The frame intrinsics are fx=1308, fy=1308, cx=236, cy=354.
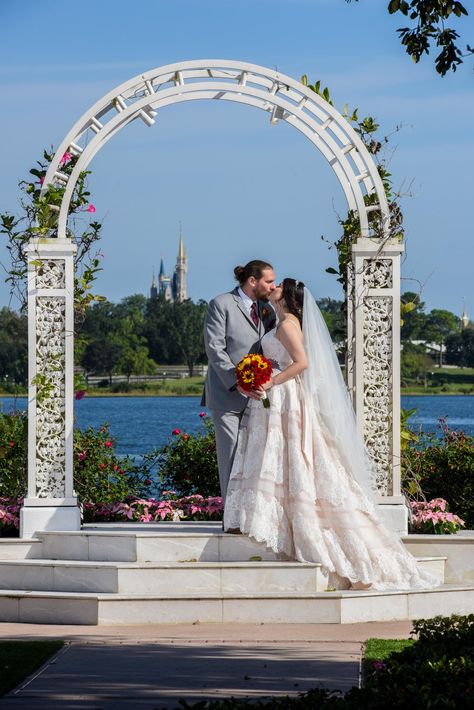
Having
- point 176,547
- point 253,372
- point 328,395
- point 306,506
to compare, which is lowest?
point 176,547

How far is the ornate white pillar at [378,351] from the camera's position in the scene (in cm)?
969

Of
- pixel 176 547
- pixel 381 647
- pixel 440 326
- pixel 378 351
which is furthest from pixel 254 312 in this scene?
pixel 440 326

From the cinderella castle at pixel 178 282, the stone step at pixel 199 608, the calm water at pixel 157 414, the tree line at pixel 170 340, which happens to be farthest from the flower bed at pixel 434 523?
the cinderella castle at pixel 178 282

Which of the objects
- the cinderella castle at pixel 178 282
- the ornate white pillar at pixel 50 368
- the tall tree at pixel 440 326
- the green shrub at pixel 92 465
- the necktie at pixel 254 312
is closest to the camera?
the necktie at pixel 254 312

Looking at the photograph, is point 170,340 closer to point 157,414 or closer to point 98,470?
point 157,414

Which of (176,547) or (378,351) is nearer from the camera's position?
(176,547)

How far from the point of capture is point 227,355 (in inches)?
363

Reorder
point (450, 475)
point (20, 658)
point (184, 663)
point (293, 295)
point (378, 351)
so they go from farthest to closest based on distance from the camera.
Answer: point (450, 475)
point (378, 351)
point (293, 295)
point (20, 658)
point (184, 663)

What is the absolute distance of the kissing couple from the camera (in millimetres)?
8695

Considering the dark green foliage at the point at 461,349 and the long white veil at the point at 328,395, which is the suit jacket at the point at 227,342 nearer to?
the long white veil at the point at 328,395

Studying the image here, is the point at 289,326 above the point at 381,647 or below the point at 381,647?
above

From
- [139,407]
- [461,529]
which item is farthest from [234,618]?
[139,407]

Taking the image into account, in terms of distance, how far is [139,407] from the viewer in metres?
53.8

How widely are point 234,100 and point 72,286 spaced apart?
1805 millimetres
